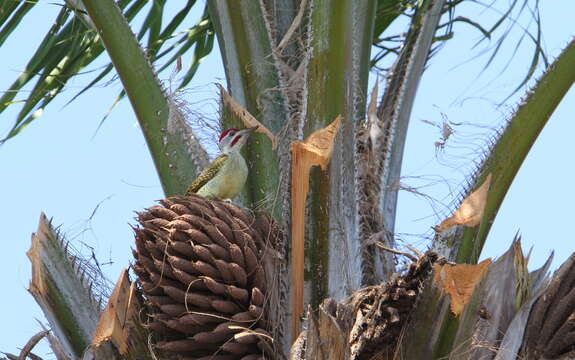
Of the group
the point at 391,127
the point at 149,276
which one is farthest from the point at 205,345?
the point at 391,127

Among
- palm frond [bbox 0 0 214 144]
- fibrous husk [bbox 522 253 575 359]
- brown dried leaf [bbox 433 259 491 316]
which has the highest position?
palm frond [bbox 0 0 214 144]

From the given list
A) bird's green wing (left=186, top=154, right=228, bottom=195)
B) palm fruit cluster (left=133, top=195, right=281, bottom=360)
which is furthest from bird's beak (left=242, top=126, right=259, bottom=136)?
palm fruit cluster (left=133, top=195, right=281, bottom=360)

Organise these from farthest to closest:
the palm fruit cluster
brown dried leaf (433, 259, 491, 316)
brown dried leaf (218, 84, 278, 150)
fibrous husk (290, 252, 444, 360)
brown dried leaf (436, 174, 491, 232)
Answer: brown dried leaf (218, 84, 278, 150) < brown dried leaf (436, 174, 491, 232) < the palm fruit cluster < brown dried leaf (433, 259, 491, 316) < fibrous husk (290, 252, 444, 360)

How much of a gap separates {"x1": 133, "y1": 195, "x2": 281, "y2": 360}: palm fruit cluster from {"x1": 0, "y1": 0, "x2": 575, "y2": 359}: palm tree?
0.05m

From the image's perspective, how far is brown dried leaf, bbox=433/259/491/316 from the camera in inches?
116

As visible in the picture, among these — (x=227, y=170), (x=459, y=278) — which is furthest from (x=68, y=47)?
(x=459, y=278)

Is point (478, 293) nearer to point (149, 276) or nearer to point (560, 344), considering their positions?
point (560, 344)

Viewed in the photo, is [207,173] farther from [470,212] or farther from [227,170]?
[470,212]

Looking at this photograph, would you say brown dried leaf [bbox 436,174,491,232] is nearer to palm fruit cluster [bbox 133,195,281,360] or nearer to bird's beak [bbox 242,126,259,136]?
palm fruit cluster [bbox 133,195,281,360]

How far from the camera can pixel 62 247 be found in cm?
367

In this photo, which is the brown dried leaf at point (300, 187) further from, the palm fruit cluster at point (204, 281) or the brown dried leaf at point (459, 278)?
the brown dried leaf at point (459, 278)

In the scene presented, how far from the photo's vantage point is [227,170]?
14.9 feet

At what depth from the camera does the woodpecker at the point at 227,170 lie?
12.8 feet

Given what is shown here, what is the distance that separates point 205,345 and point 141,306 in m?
0.35
